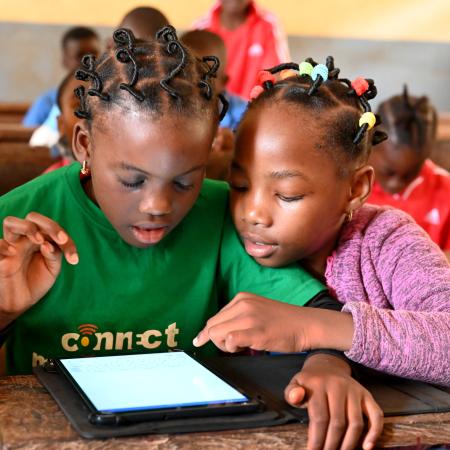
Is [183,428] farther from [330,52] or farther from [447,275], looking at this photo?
[330,52]

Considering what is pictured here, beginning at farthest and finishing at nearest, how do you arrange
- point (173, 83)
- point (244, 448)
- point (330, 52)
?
point (330, 52), point (173, 83), point (244, 448)

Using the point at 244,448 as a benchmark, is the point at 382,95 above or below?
above

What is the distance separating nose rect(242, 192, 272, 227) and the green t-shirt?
0.09m

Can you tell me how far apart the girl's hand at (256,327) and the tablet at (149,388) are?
4 cm

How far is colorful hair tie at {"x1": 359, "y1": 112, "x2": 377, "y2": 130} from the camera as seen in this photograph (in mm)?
1220

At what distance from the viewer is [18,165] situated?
2.00 meters

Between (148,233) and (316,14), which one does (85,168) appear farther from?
(316,14)

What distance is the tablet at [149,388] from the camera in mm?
841

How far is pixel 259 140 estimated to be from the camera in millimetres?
1207

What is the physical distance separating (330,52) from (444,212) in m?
3.50

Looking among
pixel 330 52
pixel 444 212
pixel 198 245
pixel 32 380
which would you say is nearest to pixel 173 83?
pixel 198 245

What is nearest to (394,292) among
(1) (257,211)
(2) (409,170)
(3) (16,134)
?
(1) (257,211)

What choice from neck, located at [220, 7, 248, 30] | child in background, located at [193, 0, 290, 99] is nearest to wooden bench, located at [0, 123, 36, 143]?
child in background, located at [193, 0, 290, 99]

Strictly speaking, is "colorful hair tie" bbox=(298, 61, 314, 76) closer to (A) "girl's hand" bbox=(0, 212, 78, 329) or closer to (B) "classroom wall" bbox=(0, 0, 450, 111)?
(A) "girl's hand" bbox=(0, 212, 78, 329)
